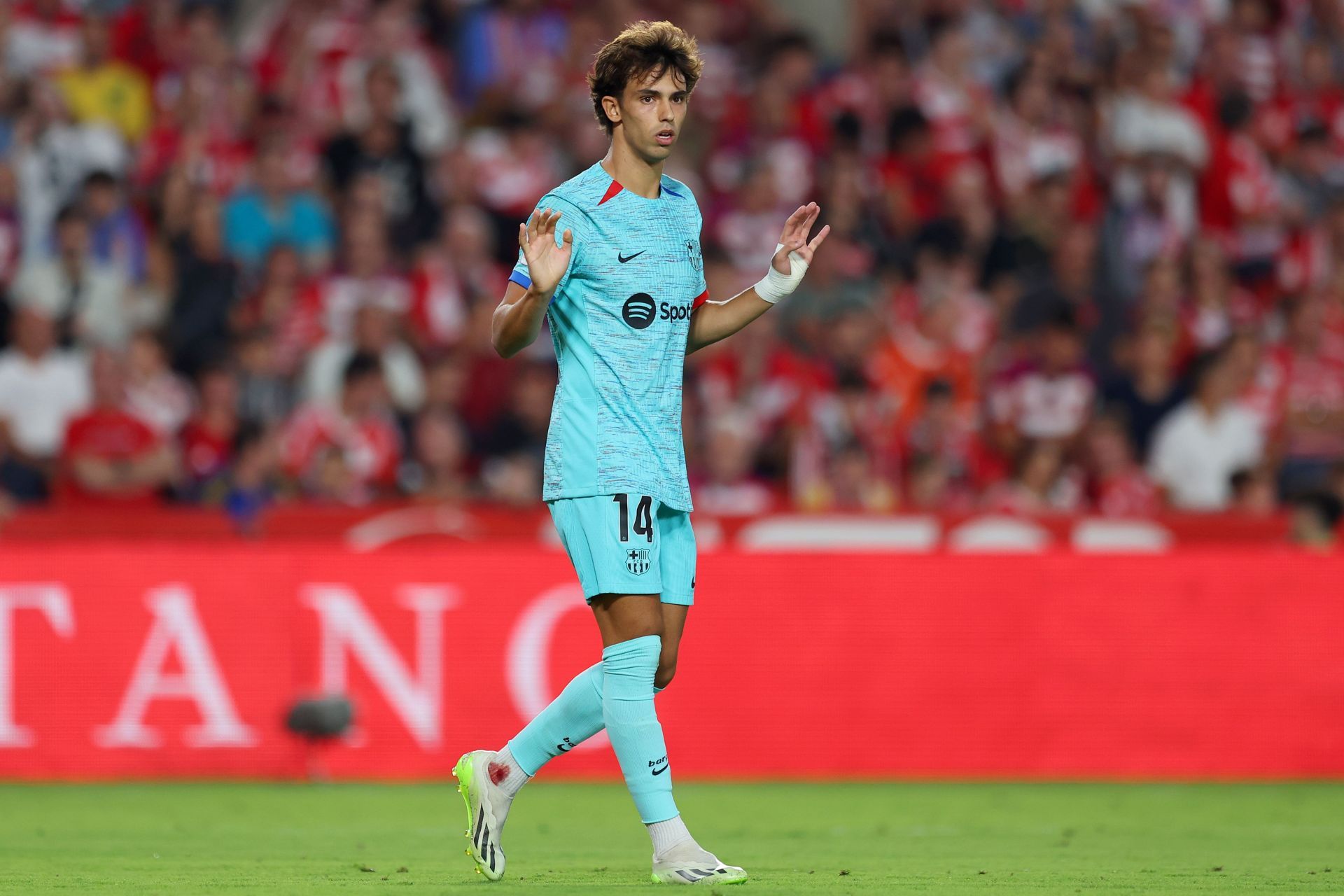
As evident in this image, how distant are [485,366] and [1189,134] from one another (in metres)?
6.52

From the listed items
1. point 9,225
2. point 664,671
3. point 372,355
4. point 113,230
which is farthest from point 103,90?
point 664,671

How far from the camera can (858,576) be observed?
1117 cm

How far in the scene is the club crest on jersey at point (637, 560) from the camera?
604 cm

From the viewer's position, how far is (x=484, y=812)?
6.39 meters

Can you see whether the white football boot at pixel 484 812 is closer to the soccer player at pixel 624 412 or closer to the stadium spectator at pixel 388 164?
the soccer player at pixel 624 412

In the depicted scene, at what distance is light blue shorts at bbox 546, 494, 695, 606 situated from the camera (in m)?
6.04

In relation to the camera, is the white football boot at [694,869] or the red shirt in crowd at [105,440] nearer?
the white football boot at [694,869]

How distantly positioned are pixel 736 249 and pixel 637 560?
909 cm

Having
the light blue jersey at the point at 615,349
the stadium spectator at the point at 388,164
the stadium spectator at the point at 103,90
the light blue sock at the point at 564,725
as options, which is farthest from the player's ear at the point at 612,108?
the stadium spectator at the point at 103,90

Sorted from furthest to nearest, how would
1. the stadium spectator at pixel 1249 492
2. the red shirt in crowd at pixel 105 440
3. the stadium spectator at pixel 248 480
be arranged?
the stadium spectator at pixel 1249 492 → the red shirt in crowd at pixel 105 440 → the stadium spectator at pixel 248 480

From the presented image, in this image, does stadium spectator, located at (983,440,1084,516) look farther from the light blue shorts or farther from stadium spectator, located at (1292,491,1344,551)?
the light blue shorts

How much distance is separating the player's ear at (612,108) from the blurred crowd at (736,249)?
6.31m

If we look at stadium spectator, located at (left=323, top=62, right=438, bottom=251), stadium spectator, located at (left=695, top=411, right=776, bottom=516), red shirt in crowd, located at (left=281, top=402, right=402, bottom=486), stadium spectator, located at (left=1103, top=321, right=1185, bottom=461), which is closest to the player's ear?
stadium spectator, located at (left=695, top=411, right=776, bottom=516)

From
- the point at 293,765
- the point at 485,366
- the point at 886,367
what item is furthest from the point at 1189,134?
the point at 293,765
